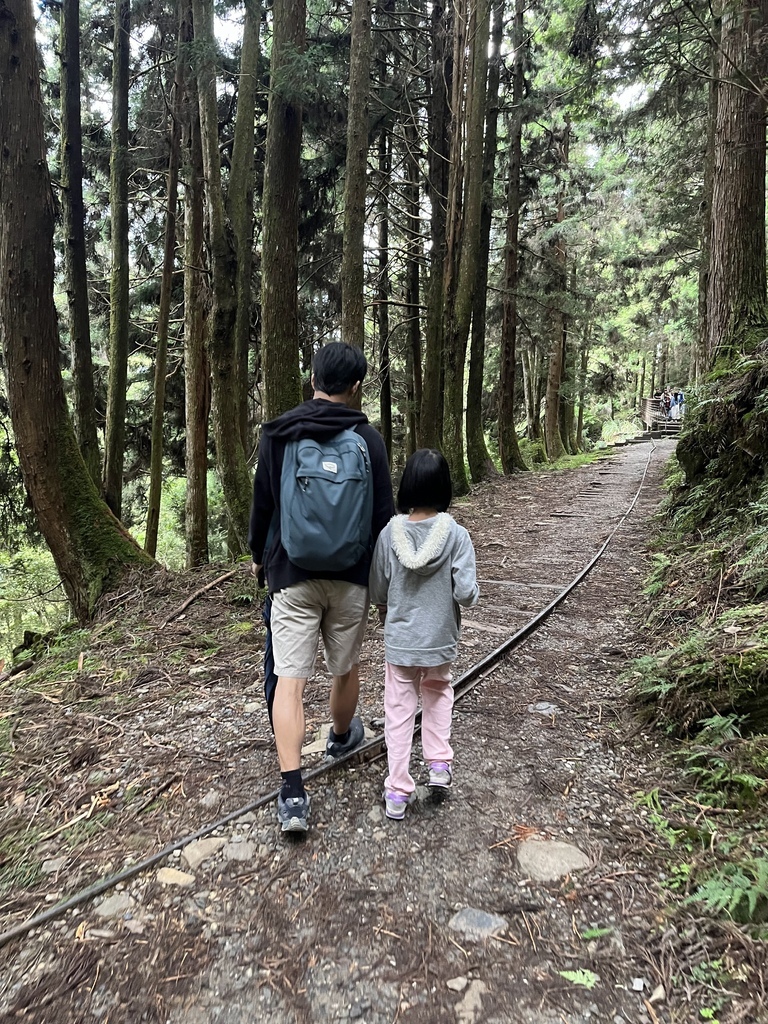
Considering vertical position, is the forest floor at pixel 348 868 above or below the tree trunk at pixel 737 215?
below

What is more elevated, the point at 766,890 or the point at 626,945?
the point at 766,890

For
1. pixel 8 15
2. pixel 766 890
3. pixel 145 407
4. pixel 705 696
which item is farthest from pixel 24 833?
pixel 145 407

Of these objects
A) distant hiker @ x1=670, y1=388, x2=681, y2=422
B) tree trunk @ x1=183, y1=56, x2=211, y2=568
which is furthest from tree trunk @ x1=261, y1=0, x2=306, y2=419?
distant hiker @ x1=670, y1=388, x2=681, y2=422

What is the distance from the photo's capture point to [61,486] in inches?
233

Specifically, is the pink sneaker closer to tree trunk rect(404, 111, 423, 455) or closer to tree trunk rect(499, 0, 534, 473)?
tree trunk rect(404, 111, 423, 455)

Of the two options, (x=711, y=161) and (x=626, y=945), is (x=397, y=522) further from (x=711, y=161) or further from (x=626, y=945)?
(x=711, y=161)

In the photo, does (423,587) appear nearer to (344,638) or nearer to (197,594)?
(344,638)

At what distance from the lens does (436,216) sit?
43.9 feet

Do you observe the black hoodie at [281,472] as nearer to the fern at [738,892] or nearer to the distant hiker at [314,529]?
the distant hiker at [314,529]

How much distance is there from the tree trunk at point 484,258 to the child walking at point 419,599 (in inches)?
460

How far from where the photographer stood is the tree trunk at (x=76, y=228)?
8125 mm

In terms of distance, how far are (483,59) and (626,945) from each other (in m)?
14.0

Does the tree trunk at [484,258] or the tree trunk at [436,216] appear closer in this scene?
the tree trunk at [436,216]

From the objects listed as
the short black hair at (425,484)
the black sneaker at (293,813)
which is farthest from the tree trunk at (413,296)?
the black sneaker at (293,813)
